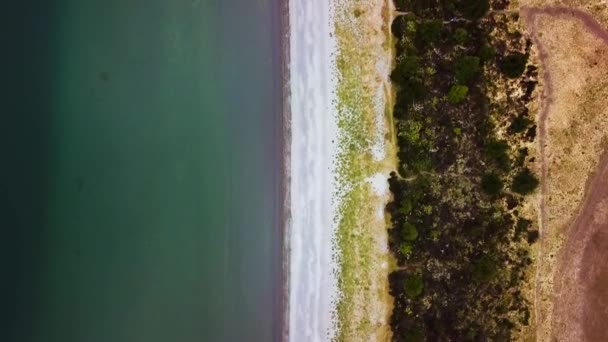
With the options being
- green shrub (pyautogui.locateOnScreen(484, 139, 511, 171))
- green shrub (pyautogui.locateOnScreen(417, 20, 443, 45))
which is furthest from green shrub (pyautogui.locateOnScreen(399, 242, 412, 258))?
green shrub (pyautogui.locateOnScreen(417, 20, 443, 45))

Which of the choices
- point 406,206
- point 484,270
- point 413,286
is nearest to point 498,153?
point 406,206

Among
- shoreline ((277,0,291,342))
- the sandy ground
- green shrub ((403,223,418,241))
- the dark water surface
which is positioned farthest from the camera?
shoreline ((277,0,291,342))

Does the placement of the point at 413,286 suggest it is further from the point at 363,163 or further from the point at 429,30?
the point at 429,30

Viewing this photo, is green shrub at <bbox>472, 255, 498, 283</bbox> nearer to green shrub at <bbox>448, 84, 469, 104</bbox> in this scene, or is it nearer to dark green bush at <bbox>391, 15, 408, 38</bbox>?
green shrub at <bbox>448, 84, 469, 104</bbox>

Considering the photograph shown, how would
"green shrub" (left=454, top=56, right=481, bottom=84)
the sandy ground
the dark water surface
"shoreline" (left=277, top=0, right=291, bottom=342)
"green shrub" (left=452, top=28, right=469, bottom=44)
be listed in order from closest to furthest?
"green shrub" (left=454, top=56, right=481, bottom=84)
"green shrub" (left=452, top=28, right=469, bottom=44)
the sandy ground
the dark water surface
"shoreline" (left=277, top=0, right=291, bottom=342)

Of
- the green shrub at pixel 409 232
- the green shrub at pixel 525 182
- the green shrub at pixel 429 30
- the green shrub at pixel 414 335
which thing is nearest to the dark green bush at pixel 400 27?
the green shrub at pixel 429 30

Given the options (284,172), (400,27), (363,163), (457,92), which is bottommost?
(284,172)
